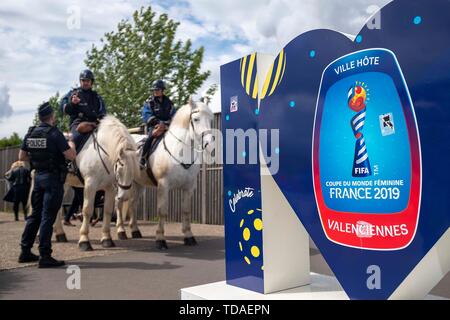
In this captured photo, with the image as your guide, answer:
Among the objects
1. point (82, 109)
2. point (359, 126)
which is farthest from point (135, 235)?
point (359, 126)

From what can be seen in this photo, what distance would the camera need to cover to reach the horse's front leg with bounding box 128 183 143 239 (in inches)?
339

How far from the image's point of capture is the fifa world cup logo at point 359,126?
253 cm

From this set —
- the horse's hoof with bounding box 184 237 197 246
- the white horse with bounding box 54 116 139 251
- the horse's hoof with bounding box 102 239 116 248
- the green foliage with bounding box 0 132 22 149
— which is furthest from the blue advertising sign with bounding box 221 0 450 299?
the green foliage with bounding box 0 132 22 149

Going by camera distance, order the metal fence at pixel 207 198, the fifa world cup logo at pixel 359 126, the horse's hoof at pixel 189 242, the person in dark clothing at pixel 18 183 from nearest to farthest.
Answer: the fifa world cup logo at pixel 359 126 → the horse's hoof at pixel 189 242 → the metal fence at pixel 207 198 → the person in dark clothing at pixel 18 183

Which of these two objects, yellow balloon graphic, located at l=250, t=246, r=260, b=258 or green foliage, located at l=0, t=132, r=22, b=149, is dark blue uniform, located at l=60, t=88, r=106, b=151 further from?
green foliage, located at l=0, t=132, r=22, b=149

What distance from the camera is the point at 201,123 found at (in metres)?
6.81

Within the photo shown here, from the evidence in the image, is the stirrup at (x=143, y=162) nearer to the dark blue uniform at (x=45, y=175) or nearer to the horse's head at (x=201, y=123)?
the horse's head at (x=201, y=123)

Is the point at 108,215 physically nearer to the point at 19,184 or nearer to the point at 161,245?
the point at 161,245

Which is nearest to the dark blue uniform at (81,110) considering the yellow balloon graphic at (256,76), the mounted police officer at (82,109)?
the mounted police officer at (82,109)

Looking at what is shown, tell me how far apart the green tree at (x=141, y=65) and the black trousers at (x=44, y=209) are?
1200 centimetres

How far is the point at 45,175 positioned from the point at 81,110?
2.07 m

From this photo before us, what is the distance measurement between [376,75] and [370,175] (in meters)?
0.63

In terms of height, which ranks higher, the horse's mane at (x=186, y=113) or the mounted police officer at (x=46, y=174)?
the horse's mane at (x=186, y=113)

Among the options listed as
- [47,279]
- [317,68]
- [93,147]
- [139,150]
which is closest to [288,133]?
[317,68]
